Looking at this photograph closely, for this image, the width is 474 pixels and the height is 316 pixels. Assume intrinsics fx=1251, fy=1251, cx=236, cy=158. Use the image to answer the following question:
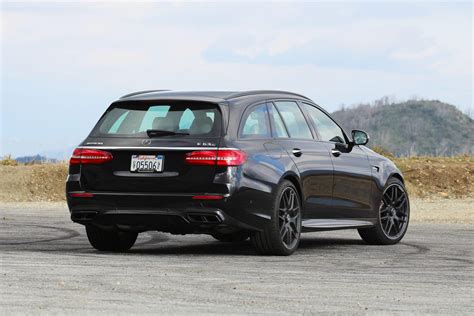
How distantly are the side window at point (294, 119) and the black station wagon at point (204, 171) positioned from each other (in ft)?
0.05

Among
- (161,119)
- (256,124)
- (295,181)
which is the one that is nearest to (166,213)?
(161,119)

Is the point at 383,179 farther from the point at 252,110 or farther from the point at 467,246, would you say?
the point at 252,110

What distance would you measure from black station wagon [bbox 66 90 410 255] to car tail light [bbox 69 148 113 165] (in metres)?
0.01

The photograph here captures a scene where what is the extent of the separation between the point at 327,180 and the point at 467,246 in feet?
7.94

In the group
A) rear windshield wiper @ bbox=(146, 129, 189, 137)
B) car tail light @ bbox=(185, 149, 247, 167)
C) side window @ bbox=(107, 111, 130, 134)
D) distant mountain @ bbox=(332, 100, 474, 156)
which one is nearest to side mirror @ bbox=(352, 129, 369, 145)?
car tail light @ bbox=(185, 149, 247, 167)

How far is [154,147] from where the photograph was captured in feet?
43.8

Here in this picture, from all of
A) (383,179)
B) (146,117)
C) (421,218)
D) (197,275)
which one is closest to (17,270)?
(197,275)

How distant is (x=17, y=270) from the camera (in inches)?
465

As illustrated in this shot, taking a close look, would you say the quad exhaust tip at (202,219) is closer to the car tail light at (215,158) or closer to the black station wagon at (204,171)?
the black station wagon at (204,171)

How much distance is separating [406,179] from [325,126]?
21.1 meters

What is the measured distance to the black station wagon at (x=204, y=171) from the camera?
1320 cm

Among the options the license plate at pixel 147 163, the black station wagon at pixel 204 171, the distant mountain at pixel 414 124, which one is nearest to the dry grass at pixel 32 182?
the black station wagon at pixel 204 171

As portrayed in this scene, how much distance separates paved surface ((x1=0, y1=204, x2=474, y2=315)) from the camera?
9.48m

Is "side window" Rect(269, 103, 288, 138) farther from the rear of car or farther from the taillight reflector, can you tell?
the taillight reflector
